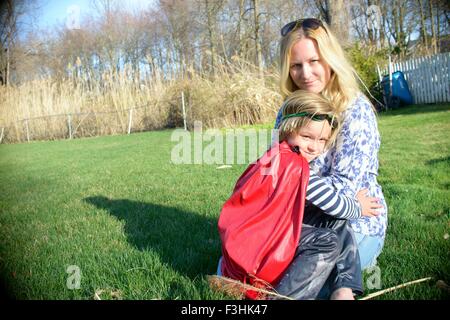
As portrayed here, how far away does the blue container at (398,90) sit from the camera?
12555mm

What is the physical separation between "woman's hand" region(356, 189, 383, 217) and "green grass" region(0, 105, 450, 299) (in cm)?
35

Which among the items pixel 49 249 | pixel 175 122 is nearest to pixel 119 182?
pixel 49 249

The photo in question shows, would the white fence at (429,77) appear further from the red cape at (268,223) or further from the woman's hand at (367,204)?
the red cape at (268,223)

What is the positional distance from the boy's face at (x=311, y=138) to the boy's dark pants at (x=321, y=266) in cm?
42

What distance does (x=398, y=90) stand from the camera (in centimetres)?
1264

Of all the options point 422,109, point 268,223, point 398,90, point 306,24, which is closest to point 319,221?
point 268,223

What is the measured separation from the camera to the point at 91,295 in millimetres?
2010

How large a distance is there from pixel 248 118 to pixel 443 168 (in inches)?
280

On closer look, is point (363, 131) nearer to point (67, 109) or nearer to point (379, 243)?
point (379, 243)

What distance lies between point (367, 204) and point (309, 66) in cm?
88

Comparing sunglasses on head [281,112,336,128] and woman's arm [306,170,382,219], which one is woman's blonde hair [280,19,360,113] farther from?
woman's arm [306,170,382,219]

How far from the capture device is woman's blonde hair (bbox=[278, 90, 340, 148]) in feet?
6.60

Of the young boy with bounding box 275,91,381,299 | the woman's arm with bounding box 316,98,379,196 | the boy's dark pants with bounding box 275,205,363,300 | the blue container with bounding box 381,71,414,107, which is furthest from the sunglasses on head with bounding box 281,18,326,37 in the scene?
the blue container with bounding box 381,71,414,107

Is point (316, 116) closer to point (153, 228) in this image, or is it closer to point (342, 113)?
point (342, 113)
